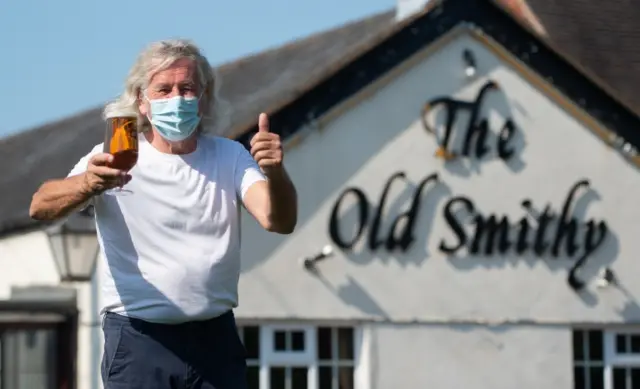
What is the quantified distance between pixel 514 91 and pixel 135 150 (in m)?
10.4

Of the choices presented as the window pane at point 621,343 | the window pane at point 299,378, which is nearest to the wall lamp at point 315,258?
the window pane at point 299,378

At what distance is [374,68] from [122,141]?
9.82 m

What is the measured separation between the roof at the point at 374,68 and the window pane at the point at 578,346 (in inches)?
78.1

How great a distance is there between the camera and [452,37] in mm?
14023

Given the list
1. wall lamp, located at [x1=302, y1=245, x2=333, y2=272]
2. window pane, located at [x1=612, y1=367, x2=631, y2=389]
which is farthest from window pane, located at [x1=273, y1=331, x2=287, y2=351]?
window pane, located at [x1=612, y1=367, x2=631, y2=389]

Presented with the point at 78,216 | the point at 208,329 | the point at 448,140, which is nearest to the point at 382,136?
the point at 448,140

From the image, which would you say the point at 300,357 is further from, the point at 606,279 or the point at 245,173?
the point at 245,173

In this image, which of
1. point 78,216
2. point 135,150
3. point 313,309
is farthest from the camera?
point 313,309

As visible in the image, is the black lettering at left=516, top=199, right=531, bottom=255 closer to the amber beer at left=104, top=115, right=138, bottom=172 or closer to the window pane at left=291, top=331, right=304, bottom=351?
the window pane at left=291, top=331, right=304, bottom=351

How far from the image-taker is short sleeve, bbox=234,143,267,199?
4.42 meters

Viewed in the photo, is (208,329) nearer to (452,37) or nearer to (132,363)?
(132,363)

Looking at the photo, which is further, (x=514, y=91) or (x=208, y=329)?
(x=514, y=91)

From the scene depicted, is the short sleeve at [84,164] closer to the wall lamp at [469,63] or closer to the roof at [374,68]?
the roof at [374,68]

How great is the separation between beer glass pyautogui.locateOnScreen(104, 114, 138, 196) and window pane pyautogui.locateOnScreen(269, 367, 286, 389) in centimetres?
957
